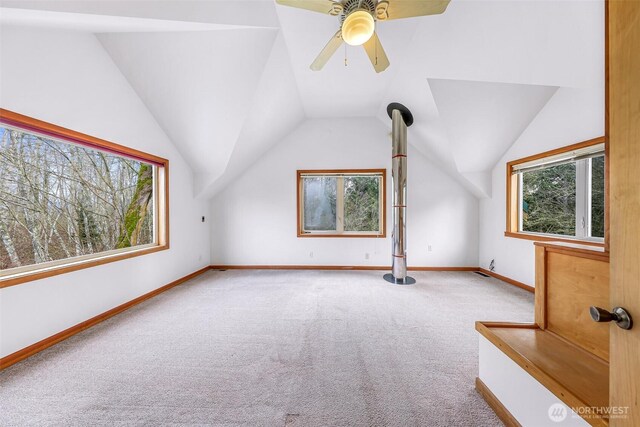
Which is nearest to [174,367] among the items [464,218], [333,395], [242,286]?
[333,395]

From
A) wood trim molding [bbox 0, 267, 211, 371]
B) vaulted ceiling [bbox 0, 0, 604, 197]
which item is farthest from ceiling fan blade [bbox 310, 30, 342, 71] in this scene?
wood trim molding [bbox 0, 267, 211, 371]

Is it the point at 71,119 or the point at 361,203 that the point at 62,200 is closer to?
the point at 71,119

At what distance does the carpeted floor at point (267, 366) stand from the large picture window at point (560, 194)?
1.09 meters

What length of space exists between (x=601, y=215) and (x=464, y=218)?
6.17 feet

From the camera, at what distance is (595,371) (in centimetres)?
105

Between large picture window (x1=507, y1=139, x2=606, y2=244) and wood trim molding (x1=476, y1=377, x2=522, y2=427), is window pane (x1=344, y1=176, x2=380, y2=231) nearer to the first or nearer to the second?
large picture window (x1=507, y1=139, x2=606, y2=244)

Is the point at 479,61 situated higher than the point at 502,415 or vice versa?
the point at 479,61

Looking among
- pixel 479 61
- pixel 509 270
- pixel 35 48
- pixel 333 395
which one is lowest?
pixel 333 395

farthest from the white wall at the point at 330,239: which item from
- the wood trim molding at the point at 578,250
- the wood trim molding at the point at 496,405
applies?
the wood trim molding at the point at 578,250

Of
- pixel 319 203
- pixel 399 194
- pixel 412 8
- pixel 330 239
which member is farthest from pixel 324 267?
pixel 412 8

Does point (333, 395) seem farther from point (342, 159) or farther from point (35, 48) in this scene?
point (342, 159)

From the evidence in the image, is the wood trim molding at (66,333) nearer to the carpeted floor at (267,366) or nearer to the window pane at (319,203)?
the carpeted floor at (267,366)

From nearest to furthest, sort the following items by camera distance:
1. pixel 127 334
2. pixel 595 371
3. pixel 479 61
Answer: pixel 595 371, pixel 127 334, pixel 479 61

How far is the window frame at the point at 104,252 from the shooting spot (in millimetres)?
1870
